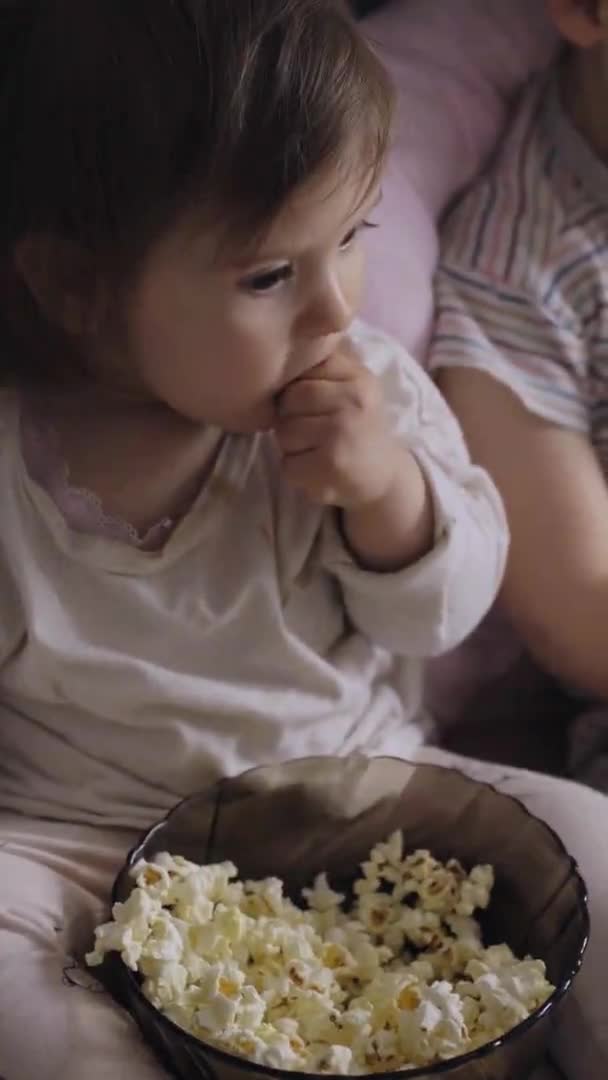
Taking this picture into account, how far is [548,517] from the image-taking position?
0.91 metres

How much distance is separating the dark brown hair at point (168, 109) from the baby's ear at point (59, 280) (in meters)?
0.01

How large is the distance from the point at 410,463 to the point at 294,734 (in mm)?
167

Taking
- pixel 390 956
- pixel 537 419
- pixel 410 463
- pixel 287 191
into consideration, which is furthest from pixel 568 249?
pixel 390 956

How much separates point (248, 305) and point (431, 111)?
393 mm

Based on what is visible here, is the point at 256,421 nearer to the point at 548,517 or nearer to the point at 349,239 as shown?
the point at 349,239

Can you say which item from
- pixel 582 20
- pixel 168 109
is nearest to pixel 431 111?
pixel 582 20

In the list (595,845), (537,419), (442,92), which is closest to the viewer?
(595,845)

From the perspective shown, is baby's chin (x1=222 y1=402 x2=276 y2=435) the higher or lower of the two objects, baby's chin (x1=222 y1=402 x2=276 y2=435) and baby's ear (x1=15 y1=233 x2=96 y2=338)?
the lower

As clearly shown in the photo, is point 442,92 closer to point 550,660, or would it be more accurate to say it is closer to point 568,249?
point 568,249

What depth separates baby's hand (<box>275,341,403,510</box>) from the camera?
752 mm

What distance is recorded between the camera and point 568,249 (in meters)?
0.96

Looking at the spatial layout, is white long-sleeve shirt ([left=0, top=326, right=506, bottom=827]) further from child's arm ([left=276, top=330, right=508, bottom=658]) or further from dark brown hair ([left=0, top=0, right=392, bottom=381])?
dark brown hair ([left=0, top=0, right=392, bottom=381])

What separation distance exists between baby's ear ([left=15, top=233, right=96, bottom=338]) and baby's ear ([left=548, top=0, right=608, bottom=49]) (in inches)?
16.4

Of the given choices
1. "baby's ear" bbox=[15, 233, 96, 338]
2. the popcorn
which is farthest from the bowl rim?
"baby's ear" bbox=[15, 233, 96, 338]
